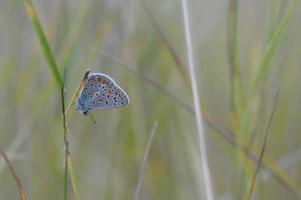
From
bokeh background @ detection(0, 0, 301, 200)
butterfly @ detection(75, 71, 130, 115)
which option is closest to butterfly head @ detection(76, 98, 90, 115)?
butterfly @ detection(75, 71, 130, 115)

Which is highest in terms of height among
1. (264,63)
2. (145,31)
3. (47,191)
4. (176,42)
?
(176,42)

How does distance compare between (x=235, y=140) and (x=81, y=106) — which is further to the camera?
(x=235, y=140)

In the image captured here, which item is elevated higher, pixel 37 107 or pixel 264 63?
pixel 37 107

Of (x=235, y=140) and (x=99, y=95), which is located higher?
(x=235, y=140)

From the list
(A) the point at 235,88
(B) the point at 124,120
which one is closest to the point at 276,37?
(A) the point at 235,88

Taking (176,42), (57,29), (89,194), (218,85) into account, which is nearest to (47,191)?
(89,194)

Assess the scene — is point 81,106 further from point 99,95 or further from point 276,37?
point 276,37

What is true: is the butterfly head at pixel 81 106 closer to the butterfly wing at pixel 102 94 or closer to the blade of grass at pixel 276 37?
the butterfly wing at pixel 102 94

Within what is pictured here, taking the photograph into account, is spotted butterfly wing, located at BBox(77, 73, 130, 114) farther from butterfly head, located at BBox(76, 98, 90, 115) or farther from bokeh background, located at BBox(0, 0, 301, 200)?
bokeh background, located at BBox(0, 0, 301, 200)

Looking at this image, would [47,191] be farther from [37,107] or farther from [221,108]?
[221,108]

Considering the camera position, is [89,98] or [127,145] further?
[127,145]
